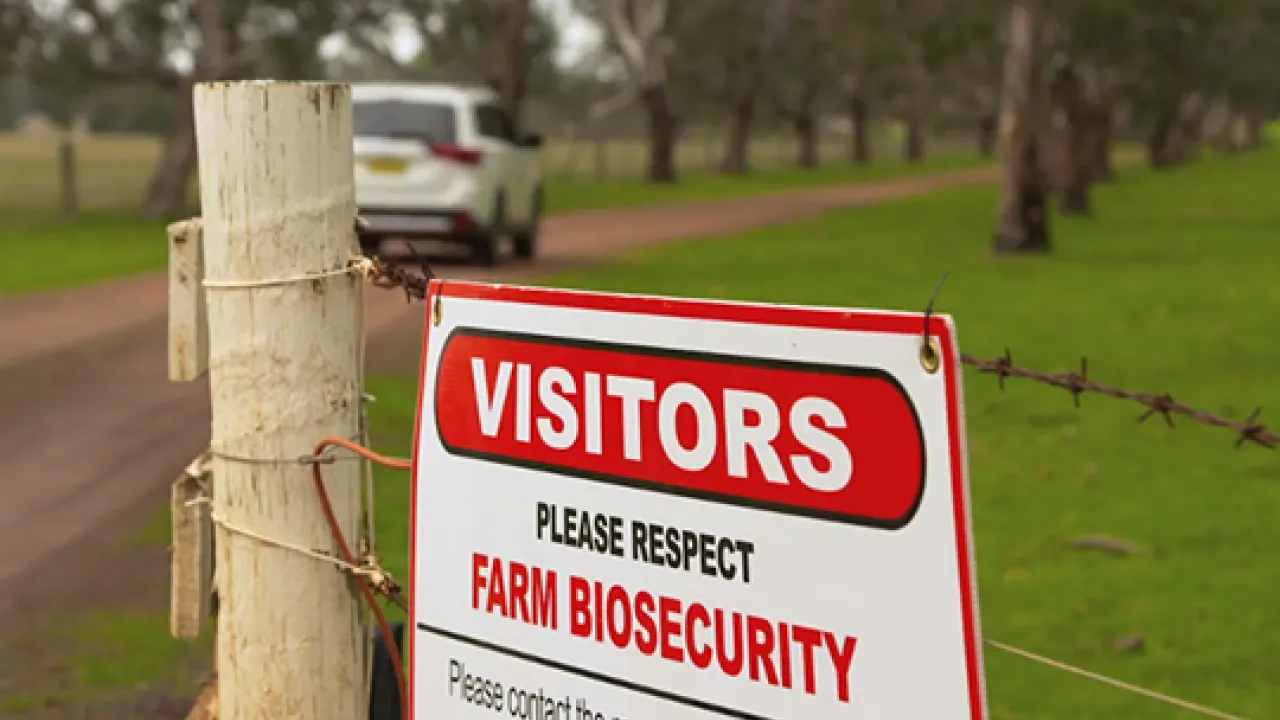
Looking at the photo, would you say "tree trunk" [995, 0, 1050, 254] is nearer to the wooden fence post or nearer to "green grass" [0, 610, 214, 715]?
"green grass" [0, 610, 214, 715]

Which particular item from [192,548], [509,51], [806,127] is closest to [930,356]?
[192,548]

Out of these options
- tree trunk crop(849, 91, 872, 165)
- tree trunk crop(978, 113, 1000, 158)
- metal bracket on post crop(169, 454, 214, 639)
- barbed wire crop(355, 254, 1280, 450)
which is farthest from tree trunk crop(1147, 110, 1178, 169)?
barbed wire crop(355, 254, 1280, 450)

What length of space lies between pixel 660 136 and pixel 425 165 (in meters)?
32.5

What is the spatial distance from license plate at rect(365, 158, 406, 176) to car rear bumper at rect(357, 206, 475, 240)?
0.36 m

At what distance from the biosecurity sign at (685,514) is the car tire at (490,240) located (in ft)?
51.6

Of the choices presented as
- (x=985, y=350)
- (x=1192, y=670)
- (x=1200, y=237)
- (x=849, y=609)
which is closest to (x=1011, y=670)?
(x=1192, y=670)

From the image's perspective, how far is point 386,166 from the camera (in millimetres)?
18062

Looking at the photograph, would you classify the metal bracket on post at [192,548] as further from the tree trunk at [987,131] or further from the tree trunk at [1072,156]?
the tree trunk at [987,131]

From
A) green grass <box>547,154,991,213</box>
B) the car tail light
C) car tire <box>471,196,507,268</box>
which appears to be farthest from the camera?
green grass <box>547,154,991,213</box>

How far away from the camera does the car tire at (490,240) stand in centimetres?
1878

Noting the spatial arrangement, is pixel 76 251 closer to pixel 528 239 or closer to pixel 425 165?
pixel 528 239

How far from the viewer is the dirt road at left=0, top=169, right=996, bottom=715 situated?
675cm

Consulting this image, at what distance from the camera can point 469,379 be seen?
2.92m

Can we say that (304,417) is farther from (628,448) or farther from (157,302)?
(157,302)
